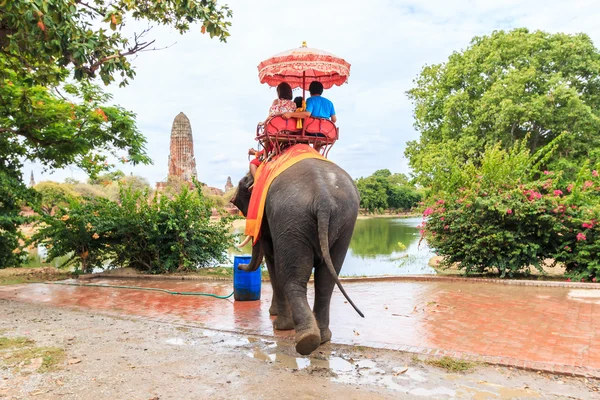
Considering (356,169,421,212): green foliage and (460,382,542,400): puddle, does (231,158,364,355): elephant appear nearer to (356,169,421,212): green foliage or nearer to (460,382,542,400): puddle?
(460,382,542,400): puddle

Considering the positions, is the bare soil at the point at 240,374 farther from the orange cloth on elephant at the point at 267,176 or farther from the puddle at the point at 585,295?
the puddle at the point at 585,295

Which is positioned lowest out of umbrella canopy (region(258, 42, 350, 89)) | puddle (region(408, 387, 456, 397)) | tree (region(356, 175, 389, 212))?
puddle (region(408, 387, 456, 397))

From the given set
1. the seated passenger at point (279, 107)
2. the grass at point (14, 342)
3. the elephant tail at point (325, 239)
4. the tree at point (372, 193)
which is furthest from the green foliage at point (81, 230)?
the tree at point (372, 193)

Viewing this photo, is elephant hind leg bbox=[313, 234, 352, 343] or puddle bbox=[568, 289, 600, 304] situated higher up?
elephant hind leg bbox=[313, 234, 352, 343]

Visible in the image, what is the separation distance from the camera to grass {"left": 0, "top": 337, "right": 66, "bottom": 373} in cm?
425

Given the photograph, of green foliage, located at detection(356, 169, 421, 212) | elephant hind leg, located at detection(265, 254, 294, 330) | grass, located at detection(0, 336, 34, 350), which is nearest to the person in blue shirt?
elephant hind leg, located at detection(265, 254, 294, 330)

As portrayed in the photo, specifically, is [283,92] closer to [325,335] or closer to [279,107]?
[279,107]

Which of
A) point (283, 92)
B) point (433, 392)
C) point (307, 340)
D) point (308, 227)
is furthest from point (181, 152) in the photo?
point (433, 392)

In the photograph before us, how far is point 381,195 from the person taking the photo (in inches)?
2859

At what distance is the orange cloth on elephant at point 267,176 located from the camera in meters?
4.81

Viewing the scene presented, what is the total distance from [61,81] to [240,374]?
879 cm

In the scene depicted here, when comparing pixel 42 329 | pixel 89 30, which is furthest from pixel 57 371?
pixel 89 30

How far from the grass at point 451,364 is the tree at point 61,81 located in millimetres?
4450

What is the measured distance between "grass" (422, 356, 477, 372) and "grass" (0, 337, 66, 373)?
134 inches
